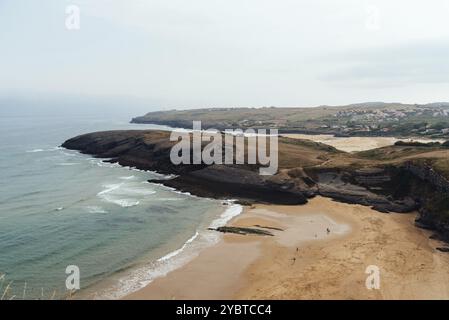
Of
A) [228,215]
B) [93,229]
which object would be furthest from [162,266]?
[228,215]

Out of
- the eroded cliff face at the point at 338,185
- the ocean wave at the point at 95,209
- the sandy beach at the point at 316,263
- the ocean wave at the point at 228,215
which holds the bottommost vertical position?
the sandy beach at the point at 316,263

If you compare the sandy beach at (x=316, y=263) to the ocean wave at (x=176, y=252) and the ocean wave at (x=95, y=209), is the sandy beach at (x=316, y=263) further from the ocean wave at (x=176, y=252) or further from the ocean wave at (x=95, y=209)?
the ocean wave at (x=95, y=209)

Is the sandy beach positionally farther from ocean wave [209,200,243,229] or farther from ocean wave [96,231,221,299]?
ocean wave [209,200,243,229]

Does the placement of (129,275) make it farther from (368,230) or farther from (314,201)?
(314,201)

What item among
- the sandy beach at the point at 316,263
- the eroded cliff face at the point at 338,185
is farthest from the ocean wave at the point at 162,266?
the eroded cliff face at the point at 338,185

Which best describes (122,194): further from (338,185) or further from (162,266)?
(338,185)
